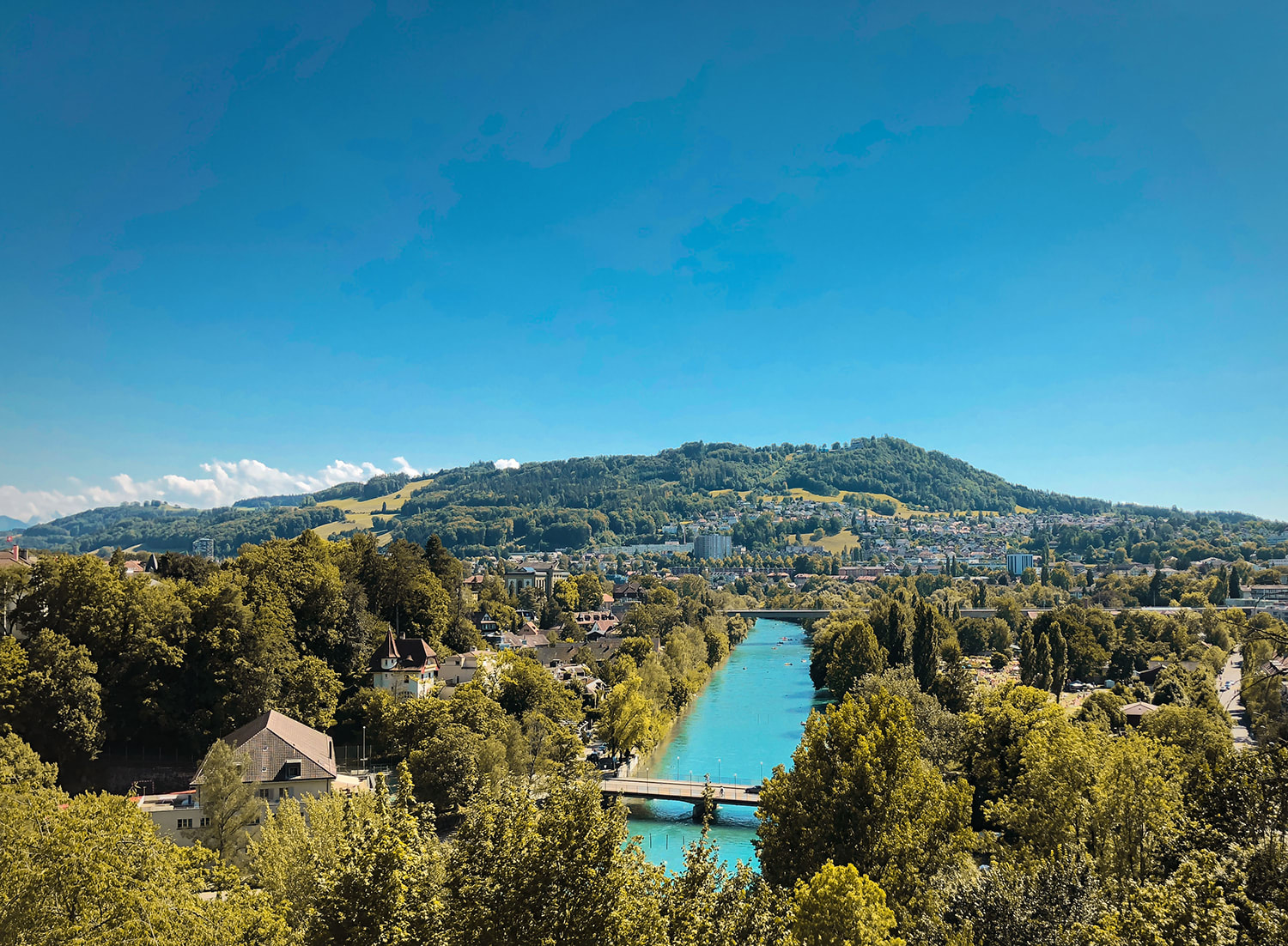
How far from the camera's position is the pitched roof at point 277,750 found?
31812 mm

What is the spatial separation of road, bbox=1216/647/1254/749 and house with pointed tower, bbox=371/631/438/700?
135 feet

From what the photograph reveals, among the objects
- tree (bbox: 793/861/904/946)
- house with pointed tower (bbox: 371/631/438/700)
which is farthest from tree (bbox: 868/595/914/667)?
tree (bbox: 793/861/904/946)

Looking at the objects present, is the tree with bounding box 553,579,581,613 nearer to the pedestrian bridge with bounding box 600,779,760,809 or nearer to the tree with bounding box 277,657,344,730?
the tree with bounding box 277,657,344,730

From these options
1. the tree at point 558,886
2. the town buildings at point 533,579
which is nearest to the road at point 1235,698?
the tree at point 558,886

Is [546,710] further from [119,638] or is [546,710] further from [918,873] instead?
[918,873]

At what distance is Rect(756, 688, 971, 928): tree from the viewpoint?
17797 mm

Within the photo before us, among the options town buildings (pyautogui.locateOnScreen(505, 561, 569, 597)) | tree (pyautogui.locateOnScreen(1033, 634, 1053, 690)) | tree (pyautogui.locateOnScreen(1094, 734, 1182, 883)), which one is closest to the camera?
tree (pyautogui.locateOnScreen(1094, 734, 1182, 883))

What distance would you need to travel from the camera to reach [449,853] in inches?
443

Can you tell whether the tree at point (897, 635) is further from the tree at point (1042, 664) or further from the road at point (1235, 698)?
the road at point (1235, 698)

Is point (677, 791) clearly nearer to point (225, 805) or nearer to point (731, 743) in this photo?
point (731, 743)

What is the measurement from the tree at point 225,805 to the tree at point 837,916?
23.0m

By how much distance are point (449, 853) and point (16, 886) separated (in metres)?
7.22

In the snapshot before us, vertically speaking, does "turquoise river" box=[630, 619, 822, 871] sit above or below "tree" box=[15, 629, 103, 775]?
below

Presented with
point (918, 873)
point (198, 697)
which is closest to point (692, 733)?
point (198, 697)
